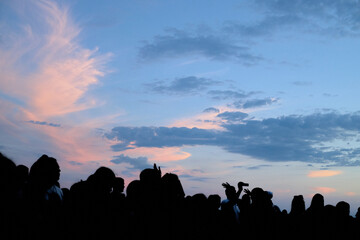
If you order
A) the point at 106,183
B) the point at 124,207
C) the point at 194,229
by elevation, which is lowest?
the point at 194,229

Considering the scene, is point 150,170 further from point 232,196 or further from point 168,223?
point 232,196

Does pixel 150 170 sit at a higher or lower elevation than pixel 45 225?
higher

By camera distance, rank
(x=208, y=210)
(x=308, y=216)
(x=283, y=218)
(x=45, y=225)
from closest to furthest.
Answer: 1. (x=45, y=225)
2. (x=208, y=210)
3. (x=308, y=216)
4. (x=283, y=218)

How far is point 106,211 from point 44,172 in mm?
1250

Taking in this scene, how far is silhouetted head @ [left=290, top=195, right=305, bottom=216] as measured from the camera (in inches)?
375

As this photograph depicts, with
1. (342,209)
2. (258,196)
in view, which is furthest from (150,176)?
(342,209)

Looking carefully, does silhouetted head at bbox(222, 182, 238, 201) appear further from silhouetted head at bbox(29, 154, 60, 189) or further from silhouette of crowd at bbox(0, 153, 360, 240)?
silhouetted head at bbox(29, 154, 60, 189)

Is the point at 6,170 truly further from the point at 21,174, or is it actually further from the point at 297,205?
the point at 297,205

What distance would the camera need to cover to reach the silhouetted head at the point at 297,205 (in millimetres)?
9523

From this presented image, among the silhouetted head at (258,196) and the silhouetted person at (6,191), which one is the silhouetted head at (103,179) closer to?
the silhouetted person at (6,191)

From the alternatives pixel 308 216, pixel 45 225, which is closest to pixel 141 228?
pixel 45 225

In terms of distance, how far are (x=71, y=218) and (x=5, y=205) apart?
1.73 meters

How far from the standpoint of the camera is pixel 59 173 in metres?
5.88

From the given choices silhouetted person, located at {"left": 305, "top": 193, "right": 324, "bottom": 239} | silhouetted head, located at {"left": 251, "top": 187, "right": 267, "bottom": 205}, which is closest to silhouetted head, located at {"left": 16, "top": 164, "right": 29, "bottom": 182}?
silhouetted head, located at {"left": 251, "top": 187, "right": 267, "bottom": 205}
